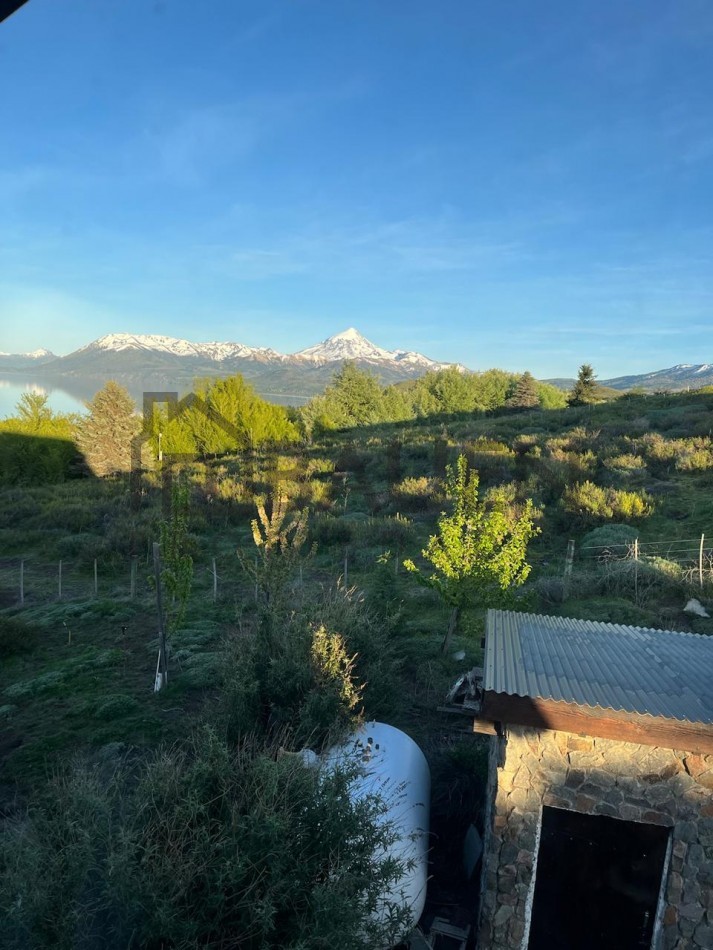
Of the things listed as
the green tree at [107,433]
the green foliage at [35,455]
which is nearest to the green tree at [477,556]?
the green tree at [107,433]

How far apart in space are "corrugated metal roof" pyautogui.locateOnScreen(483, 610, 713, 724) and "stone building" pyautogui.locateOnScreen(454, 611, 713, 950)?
19 mm

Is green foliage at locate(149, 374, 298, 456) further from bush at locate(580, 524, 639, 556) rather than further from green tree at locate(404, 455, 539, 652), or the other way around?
green tree at locate(404, 455, 539, 652)

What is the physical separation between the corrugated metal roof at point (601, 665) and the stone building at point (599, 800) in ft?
0.06

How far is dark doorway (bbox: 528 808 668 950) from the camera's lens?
4629mm

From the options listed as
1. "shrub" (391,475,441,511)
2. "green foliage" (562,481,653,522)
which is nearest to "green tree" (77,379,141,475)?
"shrub" (391,475,441,511)

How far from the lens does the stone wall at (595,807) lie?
3.98 m

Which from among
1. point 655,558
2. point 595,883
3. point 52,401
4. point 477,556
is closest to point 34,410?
point 52,401

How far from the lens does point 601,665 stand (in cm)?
483

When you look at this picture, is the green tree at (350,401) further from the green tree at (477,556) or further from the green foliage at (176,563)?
the green tree at (477,556)

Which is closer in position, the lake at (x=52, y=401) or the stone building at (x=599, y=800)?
the stone building at (x=599, y=800)

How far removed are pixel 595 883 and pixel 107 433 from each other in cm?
3185

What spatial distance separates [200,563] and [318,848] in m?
13.2

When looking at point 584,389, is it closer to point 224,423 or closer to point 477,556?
point 224,423

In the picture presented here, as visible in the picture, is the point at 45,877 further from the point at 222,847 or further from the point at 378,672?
the point at 378,672
